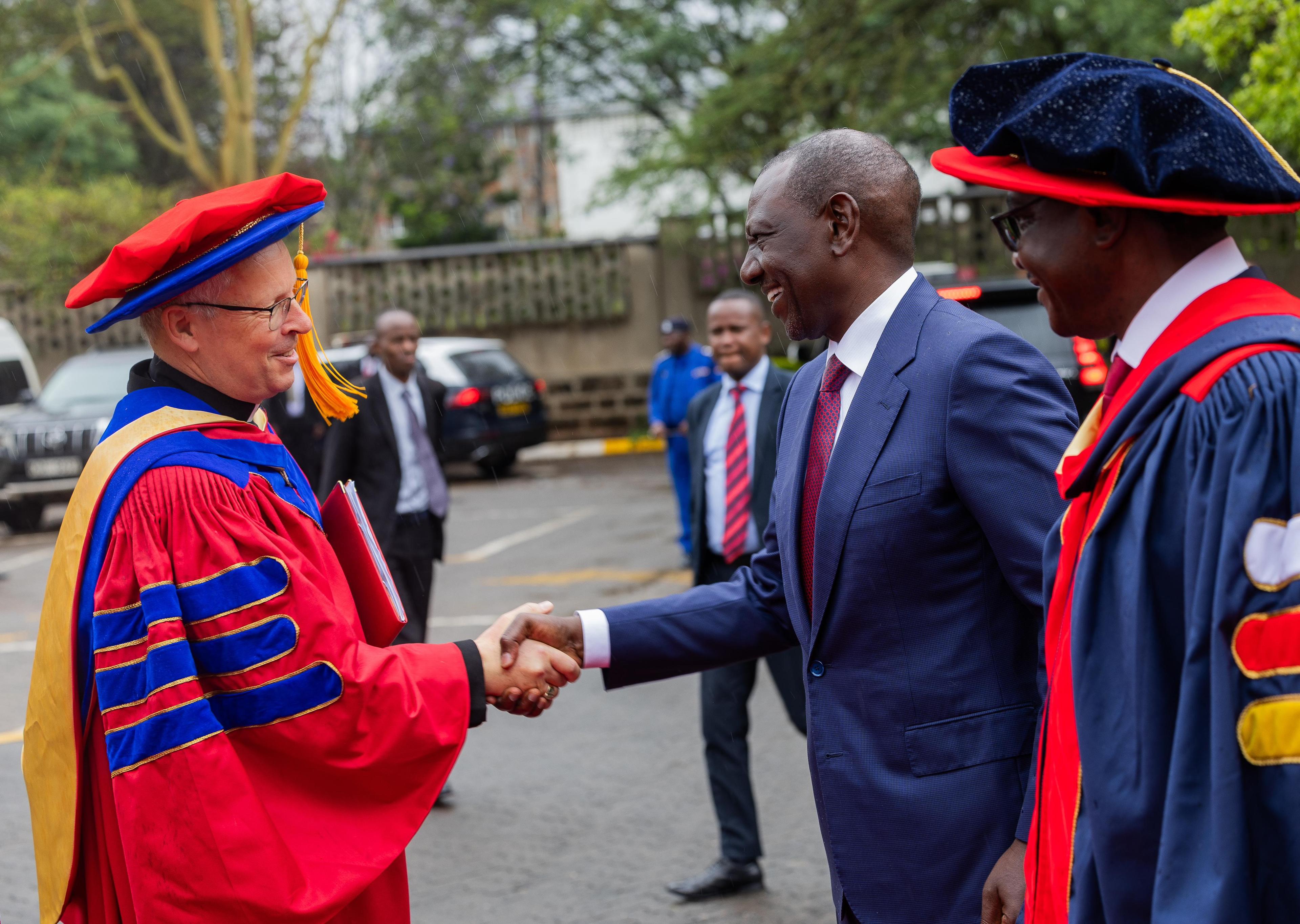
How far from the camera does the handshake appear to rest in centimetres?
261

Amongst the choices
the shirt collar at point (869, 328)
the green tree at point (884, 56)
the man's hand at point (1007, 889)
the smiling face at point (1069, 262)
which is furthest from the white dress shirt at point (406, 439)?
the green tree at point (884, 56)

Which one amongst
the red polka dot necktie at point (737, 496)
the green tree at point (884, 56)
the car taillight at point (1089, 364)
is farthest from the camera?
the green tree at point (884, 56)

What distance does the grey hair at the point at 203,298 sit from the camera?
244 cm

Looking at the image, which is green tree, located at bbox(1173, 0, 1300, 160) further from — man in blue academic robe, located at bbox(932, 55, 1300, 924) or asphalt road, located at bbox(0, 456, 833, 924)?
man in blue academic robe, located at bbox(932, 55, 1300, 924)

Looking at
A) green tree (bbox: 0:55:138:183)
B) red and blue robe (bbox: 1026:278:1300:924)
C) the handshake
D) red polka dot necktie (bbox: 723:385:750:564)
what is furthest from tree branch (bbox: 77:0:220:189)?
red and blue robe (bbox: 1026:278:1300:924)

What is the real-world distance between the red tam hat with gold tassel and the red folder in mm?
494

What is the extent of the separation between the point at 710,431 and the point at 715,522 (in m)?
0.49

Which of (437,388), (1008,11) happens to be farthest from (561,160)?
(437,388)

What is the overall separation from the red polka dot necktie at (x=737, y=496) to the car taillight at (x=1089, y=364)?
11.9ft

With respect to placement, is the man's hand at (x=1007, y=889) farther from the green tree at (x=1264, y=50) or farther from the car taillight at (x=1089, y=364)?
the car taillight at (x=1089, y=364)

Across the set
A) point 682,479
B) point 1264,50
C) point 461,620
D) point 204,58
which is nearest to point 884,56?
point 682,479

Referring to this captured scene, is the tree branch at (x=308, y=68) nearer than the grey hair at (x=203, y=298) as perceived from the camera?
No

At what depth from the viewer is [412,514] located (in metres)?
6.36

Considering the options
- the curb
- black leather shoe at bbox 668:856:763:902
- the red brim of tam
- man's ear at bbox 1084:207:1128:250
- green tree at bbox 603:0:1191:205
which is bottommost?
the curb
